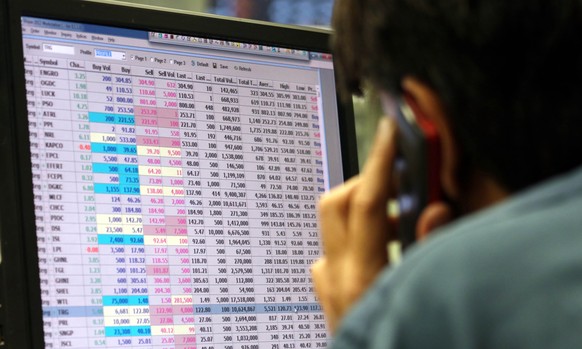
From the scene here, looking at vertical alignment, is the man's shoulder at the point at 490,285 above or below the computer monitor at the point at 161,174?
below

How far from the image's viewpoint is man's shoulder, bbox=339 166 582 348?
16.8 inches

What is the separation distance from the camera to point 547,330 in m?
0.42

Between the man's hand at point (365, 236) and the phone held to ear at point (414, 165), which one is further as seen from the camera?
the man's hand at point (365, 236)

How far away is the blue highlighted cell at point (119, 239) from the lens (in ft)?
3.55

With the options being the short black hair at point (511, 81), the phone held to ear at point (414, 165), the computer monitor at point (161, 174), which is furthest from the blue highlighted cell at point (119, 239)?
the short black hair at point (511, 81)

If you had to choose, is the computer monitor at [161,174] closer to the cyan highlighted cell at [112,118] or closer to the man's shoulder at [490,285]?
the cyan highlighted cell at [112,118]

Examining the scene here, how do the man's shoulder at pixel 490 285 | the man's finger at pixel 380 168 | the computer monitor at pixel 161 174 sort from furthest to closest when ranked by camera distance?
the computer monitor at pixel 161 174 < the man's finger at pixel 380 168 < the man's shoulder at pixel 490 285

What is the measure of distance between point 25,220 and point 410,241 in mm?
486

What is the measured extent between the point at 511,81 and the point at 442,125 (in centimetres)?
5

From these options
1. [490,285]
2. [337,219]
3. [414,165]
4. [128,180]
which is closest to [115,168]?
[128,180]

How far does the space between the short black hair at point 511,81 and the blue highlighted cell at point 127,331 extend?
57cm

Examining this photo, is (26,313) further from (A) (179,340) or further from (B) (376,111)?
(B) (376,111)

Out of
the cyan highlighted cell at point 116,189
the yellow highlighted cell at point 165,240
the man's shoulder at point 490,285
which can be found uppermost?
the cyan highlighted cell at point 116,189

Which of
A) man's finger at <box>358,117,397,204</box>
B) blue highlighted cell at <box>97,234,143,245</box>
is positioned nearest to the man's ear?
man's finger at <box>358,117,397,204</box>
